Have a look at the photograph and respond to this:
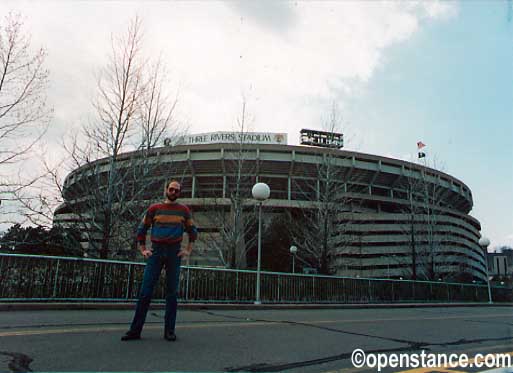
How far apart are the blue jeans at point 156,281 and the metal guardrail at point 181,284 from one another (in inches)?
198

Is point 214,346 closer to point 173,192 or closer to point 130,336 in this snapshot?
point 130,336

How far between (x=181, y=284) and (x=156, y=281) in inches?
237

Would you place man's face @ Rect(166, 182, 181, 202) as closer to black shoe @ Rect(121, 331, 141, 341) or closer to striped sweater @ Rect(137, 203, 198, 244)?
striped sweater @ Rect(137, 203, 198, 244)

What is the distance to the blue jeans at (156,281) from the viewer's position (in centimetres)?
397

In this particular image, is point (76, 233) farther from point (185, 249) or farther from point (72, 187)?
point (185, 249)

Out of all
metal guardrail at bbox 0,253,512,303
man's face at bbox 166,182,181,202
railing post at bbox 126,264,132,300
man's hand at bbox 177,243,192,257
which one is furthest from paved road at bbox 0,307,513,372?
railing post at bbox 126,264,132,300

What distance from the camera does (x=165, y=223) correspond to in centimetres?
411

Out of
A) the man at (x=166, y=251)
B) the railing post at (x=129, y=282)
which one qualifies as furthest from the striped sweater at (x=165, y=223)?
the railing post at (x=129, y=282)

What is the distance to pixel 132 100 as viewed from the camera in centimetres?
1517

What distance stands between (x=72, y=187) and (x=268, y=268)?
23808 mm

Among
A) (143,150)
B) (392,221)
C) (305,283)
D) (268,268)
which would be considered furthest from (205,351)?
(392,221)

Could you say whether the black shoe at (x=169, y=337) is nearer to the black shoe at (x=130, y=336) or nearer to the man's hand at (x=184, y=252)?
the black shoe at (x=130, y=336)

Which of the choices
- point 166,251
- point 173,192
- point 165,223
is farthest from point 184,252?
point 173,192

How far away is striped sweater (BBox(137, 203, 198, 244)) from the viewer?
408cm
